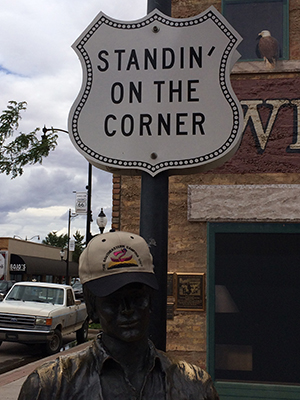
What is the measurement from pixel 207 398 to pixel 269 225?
4624 mm

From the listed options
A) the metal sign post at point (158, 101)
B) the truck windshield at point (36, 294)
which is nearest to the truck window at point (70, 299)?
the truck windshield at point (36, 294)

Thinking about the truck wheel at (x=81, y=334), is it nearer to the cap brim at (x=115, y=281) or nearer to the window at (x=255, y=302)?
the window at (x=255, y=302)

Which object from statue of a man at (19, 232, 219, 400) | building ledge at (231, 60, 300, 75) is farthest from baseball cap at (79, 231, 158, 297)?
building ledge at (231, 60, 300, 75)

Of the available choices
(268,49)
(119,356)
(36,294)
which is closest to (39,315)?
(36,294)

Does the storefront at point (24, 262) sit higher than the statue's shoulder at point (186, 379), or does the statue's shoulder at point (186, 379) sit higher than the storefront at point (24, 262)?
the storefront at point (24, 262)

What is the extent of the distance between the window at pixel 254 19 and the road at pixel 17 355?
839 centimetres

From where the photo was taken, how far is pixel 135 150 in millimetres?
2877

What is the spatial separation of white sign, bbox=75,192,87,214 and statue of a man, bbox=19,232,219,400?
1995cm

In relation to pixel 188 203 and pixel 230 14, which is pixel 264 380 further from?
pixel 230 14

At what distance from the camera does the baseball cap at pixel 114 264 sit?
154 cm

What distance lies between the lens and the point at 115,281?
1535mm

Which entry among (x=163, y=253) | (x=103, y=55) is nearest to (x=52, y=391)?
(x=163, y=253)

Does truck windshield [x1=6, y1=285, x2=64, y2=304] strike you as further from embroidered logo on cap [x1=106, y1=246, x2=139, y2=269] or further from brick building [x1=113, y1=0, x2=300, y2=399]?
embroidered logo on cap [x1=106, y1=246, x2=139, y2=269]

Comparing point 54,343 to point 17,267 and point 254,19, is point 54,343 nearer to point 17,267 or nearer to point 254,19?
point 254,19
